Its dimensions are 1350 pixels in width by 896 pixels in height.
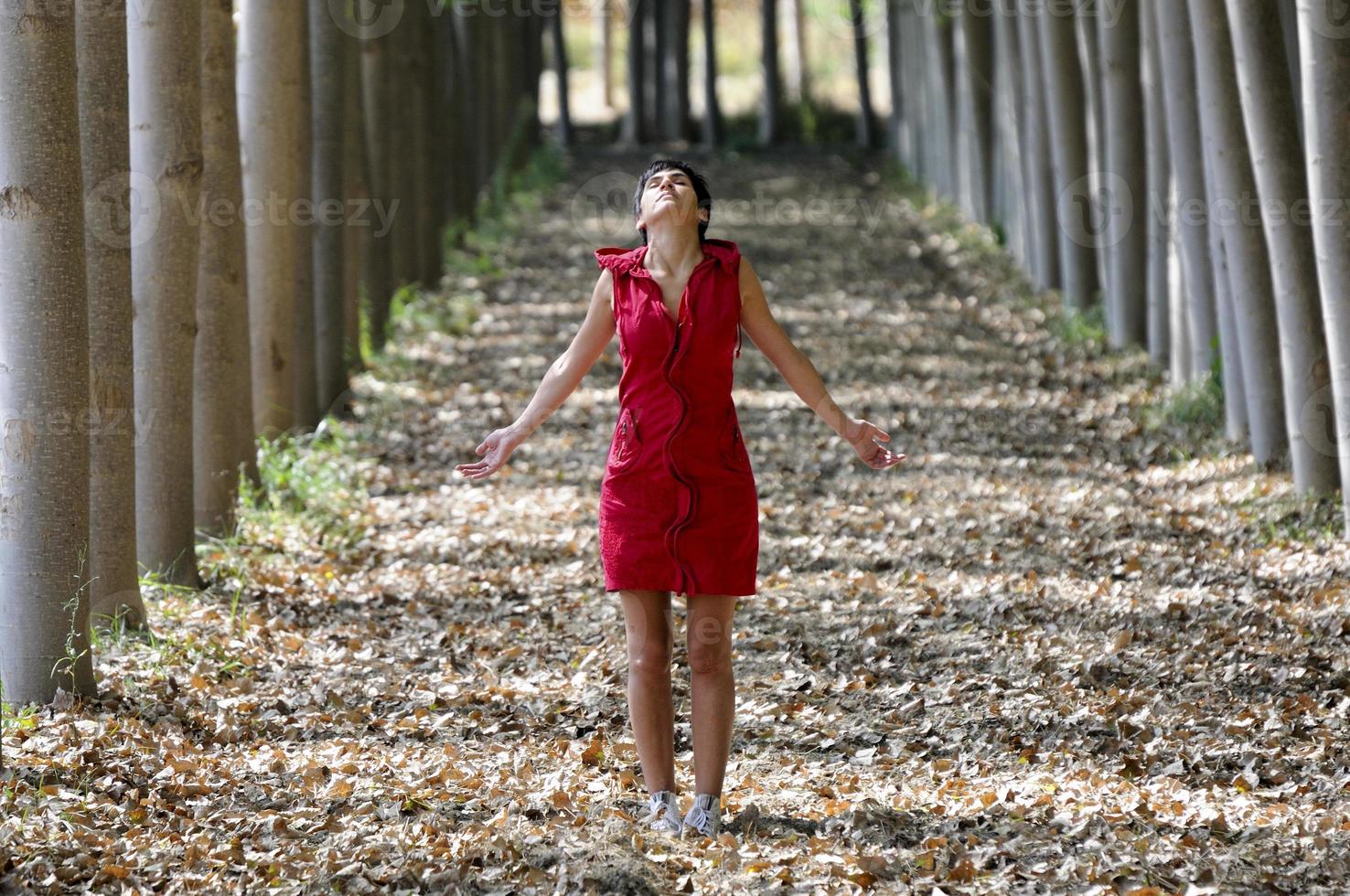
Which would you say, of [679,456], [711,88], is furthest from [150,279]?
[711,88]

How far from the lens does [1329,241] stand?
8125 millimetres

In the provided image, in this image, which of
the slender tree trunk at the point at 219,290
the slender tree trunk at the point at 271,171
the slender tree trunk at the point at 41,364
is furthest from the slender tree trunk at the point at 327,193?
the slender tree trunk at the point at 41,364

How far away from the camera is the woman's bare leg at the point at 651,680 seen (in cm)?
493

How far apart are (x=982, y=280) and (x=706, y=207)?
598 inches

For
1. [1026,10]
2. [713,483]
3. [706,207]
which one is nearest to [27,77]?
[706,207]

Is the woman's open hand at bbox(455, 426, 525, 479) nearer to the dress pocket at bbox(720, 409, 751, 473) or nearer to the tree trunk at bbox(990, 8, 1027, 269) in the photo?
the dress pocket at bbox(720, 409, 751, 473)

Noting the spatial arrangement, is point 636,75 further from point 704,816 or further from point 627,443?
point 704,816

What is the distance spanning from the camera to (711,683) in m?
5.00

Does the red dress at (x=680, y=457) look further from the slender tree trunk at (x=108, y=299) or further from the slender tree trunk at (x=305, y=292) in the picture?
the slender tree trunk at (x=305, y=292)

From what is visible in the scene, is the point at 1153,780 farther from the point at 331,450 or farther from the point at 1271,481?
the point at 331,450

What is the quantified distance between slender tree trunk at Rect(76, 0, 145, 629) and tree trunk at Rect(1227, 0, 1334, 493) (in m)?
6.49

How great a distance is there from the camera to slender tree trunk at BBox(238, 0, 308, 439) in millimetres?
10180

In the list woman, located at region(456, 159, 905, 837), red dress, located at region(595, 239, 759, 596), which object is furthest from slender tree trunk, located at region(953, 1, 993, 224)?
red dress, located at region(595, 239, 759, 596)

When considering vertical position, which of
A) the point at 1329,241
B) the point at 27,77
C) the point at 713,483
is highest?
the point at 27,77
